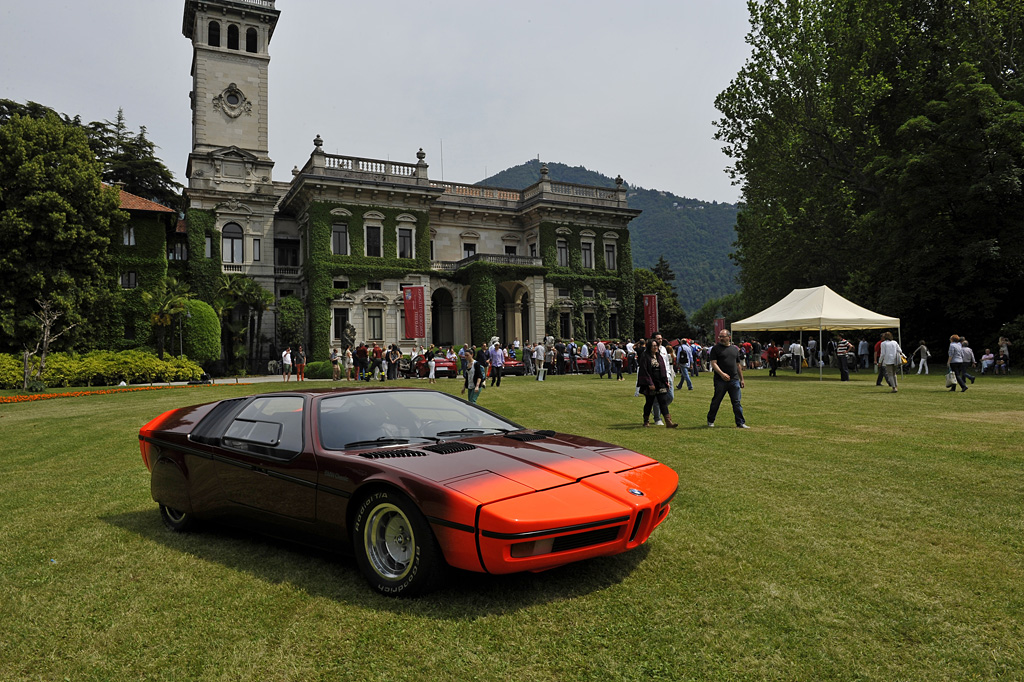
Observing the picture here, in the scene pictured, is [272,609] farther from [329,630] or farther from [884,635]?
[884,635]

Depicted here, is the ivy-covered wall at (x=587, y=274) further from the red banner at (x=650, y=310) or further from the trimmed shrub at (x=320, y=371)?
the trimmed shrub at (x=320, y=371)

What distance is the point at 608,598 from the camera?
3723mm

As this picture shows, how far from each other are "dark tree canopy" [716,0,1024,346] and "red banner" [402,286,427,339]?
71.5 feet

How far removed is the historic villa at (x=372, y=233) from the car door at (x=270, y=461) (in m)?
37.5

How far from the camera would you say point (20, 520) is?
5980 mm

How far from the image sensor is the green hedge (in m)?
26.9

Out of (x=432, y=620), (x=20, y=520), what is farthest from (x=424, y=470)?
(x=20, y=520)

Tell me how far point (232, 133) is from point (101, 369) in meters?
23.7

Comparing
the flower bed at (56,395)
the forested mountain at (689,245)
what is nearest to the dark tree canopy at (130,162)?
the flower bed at (56,395)

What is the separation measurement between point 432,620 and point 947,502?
5.02 metres

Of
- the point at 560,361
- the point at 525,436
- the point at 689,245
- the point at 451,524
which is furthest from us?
the point at 689,245

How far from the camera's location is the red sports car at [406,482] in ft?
11.9

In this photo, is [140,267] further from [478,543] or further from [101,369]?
[478,543]

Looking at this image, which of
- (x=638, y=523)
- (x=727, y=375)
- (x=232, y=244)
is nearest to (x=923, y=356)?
(x=727, y=375)
